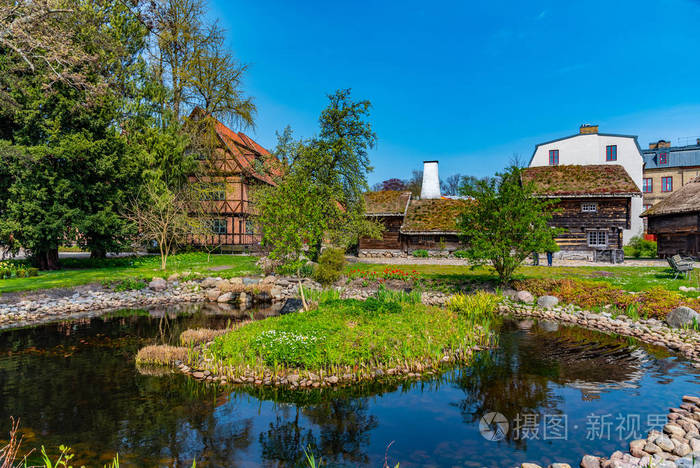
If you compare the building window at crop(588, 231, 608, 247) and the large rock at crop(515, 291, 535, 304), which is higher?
the building window at crop(588, 231, 608, 247)

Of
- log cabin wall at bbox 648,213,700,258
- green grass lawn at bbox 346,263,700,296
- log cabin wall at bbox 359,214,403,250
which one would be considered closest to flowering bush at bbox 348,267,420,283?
green grass lawn at bbox 346,263,700,296

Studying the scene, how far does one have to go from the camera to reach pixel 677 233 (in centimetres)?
2575

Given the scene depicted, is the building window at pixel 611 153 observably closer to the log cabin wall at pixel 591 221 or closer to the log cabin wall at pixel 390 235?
the log cabin wall at pixel 591 221

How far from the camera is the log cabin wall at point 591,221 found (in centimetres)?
2808

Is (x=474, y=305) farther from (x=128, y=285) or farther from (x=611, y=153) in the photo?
(x=611, y=153)

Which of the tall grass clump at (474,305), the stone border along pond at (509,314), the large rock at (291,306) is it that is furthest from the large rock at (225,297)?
the tall grass clump at (474,305)

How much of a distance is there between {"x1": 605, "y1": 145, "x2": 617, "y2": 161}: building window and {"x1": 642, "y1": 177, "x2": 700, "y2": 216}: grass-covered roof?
509 inches

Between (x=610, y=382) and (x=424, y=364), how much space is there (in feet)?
11.6

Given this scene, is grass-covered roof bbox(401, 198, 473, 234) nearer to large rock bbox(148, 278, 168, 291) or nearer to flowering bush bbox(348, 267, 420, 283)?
flowering bush bbox(348, 267, 420, 283)

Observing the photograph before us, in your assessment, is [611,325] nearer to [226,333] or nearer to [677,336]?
[677,336]

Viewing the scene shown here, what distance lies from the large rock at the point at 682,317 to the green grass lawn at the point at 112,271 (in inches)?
675

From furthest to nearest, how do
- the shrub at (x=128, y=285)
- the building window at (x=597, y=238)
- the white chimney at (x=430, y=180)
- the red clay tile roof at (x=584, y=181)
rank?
the white chimney at (x=430, y=180) < the building window at (x=597, y=238) < the red clay tile roof at (x=584, y=181) < the shrub at (x=128, y=285)

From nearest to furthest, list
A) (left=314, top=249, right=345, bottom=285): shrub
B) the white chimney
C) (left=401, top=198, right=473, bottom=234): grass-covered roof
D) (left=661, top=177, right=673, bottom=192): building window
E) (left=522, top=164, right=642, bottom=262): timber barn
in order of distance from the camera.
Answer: (left=314, top=249, right=345, bottom=285): shrub → (left=522, top=164, right=642, bottom=262): timber barn → (left=401, top=198, right=473, bottom=234): grass-covered roof → the white chimney → (left=661, top=177, right=673, bottom=192): building window

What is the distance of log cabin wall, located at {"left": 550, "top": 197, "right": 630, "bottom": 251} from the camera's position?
2808 cm
